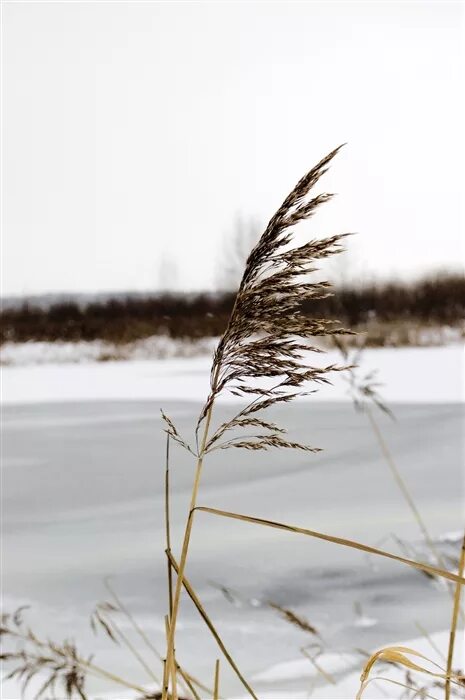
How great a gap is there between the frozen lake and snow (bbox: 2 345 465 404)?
0.03 meters

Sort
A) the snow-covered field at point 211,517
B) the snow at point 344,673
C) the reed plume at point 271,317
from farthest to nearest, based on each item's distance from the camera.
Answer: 1. the snow-covered field at point 211,517
2. the snow at point 344,673
3. the reed plume at point 271,317

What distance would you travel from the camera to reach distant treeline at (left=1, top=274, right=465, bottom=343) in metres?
1.55

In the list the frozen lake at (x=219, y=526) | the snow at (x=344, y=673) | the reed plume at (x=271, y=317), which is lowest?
the snow at (x=344, y=673)

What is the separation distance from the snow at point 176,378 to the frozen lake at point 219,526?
0.10ft

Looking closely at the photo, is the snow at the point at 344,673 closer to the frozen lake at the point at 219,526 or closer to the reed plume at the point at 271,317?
the frozen lake at the point at 219,526

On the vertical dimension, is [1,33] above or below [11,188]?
above

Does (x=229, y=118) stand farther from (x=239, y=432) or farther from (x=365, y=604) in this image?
(x=365, y=604)

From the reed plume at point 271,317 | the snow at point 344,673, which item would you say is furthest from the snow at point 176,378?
the reed plume at point 271,317

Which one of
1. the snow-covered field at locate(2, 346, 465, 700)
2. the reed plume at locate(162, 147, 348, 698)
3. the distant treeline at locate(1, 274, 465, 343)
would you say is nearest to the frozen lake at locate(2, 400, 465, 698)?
the snow-covered field at locate(2, 346, 465, 700)

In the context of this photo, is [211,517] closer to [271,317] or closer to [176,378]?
[176,378]

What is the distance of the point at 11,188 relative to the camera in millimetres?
1544

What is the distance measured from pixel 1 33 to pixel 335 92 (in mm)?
726

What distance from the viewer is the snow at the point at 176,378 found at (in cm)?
155

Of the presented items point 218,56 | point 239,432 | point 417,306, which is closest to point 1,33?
point 218,56
